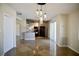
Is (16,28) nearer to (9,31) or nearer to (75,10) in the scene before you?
(9,31)

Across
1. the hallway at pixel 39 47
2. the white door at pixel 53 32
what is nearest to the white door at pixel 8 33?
the hallway at pixel 39 47

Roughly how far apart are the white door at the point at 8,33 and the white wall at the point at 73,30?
57.9 inches

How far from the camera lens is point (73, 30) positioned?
9.63 ft

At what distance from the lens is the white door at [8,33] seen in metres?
2.73

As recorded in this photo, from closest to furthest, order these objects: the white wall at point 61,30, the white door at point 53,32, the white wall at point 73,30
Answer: the white wall at point 73,30
the white wall at point 61,30
the white door at point 53,32

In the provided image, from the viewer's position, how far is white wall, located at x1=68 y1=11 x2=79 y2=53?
112 inches

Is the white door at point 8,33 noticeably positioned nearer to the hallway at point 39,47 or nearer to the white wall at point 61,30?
the hallway at point 39,47

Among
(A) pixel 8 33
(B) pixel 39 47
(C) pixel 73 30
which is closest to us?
(A) pixel 8 33

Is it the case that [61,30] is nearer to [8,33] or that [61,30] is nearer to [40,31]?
[40,31]

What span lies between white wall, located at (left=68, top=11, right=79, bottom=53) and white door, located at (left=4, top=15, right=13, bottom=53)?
1.47 meters

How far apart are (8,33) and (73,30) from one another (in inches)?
64.6

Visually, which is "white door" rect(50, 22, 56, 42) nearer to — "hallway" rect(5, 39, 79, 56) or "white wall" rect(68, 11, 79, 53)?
"hallway" rect(5, 39, 79, 56)

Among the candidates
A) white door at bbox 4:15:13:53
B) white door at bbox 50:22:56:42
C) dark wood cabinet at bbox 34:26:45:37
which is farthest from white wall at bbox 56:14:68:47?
white door at bbox 4:15:13:53

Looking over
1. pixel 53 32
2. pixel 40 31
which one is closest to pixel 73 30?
pixel 53 32
